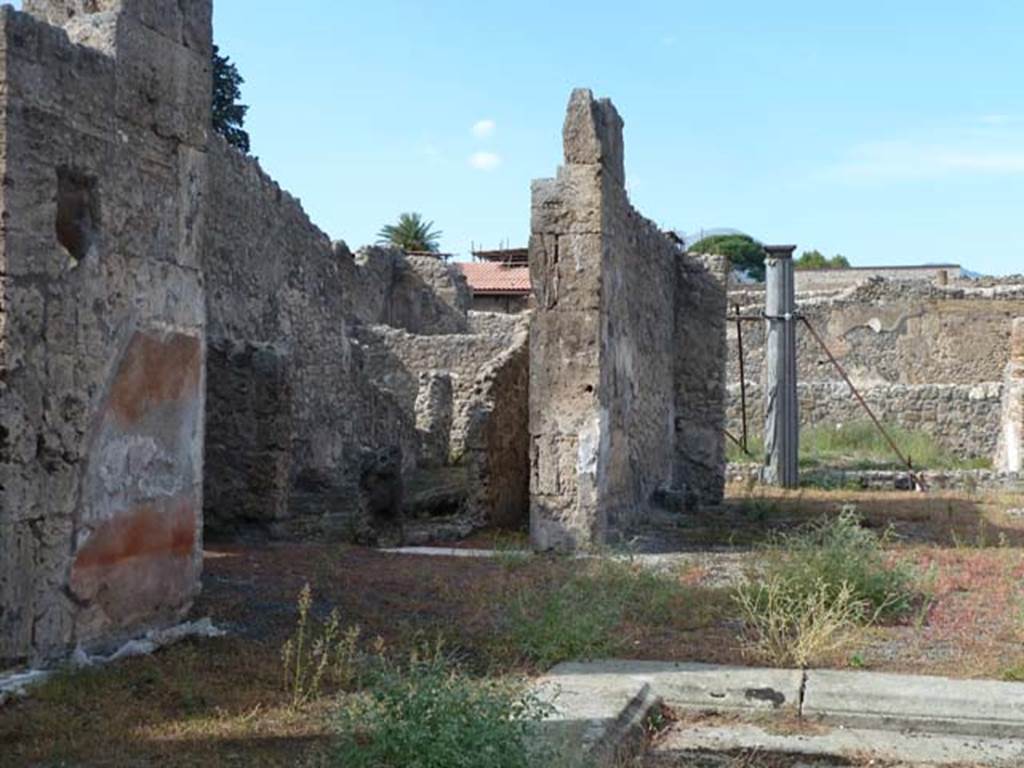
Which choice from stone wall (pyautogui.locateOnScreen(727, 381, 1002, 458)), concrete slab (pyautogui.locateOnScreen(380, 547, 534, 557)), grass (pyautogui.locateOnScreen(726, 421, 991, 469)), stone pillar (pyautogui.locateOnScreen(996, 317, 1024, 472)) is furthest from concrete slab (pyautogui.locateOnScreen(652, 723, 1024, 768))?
stone wall (pyautogui.locateOnScreen(727, 381, 1002, 458))

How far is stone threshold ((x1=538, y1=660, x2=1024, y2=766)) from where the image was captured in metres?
5.04

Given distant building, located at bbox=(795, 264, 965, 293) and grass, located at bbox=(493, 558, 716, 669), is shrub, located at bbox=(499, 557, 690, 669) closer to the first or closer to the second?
grass, located at bbox=(493, 558, 716, 669)

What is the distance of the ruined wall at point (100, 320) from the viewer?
5473 mm

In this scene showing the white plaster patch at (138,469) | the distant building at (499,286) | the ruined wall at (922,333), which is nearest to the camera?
the white plaster patch at (138,469)

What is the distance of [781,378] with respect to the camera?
59.3 feet

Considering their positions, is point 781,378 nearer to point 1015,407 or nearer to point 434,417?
point 1015,407

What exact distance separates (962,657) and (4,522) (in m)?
4.45

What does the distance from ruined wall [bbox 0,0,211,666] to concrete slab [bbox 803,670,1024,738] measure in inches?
122

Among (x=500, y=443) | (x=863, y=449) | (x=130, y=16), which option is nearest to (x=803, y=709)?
(x=130, y=16)

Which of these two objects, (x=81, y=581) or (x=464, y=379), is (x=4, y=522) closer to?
(x=81, y=581)

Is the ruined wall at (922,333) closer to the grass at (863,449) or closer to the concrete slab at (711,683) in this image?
the grass at (863,449)

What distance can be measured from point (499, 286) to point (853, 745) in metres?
35.4

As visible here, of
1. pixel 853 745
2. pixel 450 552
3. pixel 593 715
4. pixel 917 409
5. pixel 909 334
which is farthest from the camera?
pixel 909 334

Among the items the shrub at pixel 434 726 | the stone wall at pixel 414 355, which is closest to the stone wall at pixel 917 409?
the stone wall at pixel 414 355
